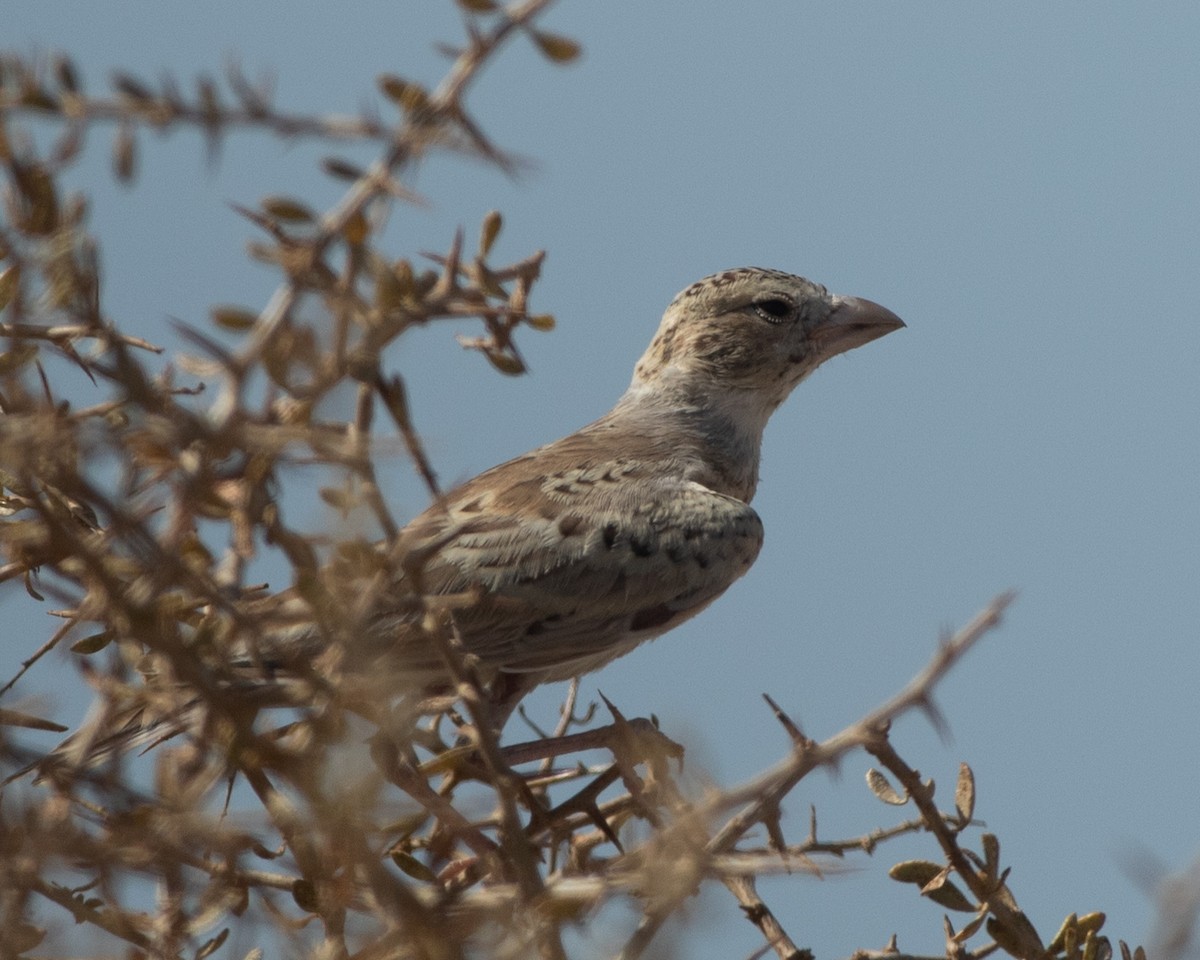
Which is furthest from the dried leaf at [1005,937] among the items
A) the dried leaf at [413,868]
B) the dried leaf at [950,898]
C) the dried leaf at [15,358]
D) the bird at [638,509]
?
the dried leaf at [15,358]

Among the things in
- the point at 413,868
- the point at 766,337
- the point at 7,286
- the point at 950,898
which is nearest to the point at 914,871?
the point at 950,898

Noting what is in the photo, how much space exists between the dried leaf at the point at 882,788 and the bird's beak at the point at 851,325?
12.2 feet

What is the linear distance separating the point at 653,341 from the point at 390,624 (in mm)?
3476

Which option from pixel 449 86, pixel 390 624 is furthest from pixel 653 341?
pixel 449 86

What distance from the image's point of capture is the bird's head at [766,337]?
6.55 meters

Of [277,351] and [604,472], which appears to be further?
[604,472]

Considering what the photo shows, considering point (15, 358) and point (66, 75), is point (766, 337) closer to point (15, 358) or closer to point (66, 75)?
point (15, 358)

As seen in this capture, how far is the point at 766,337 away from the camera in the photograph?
6590mm

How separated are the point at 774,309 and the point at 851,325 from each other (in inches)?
12.6

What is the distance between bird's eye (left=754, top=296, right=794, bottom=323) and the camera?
259 inches

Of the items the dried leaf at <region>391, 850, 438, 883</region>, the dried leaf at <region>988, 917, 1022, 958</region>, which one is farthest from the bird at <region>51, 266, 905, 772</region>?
A: the dried leaf at <region>988, 917, 1022, 958</region>

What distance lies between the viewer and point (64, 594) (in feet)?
8.66

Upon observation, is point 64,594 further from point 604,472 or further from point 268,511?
point 604,472

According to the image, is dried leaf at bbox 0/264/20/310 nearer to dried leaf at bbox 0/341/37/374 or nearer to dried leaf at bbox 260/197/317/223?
dried leaf at bbox 0/341/37/374
